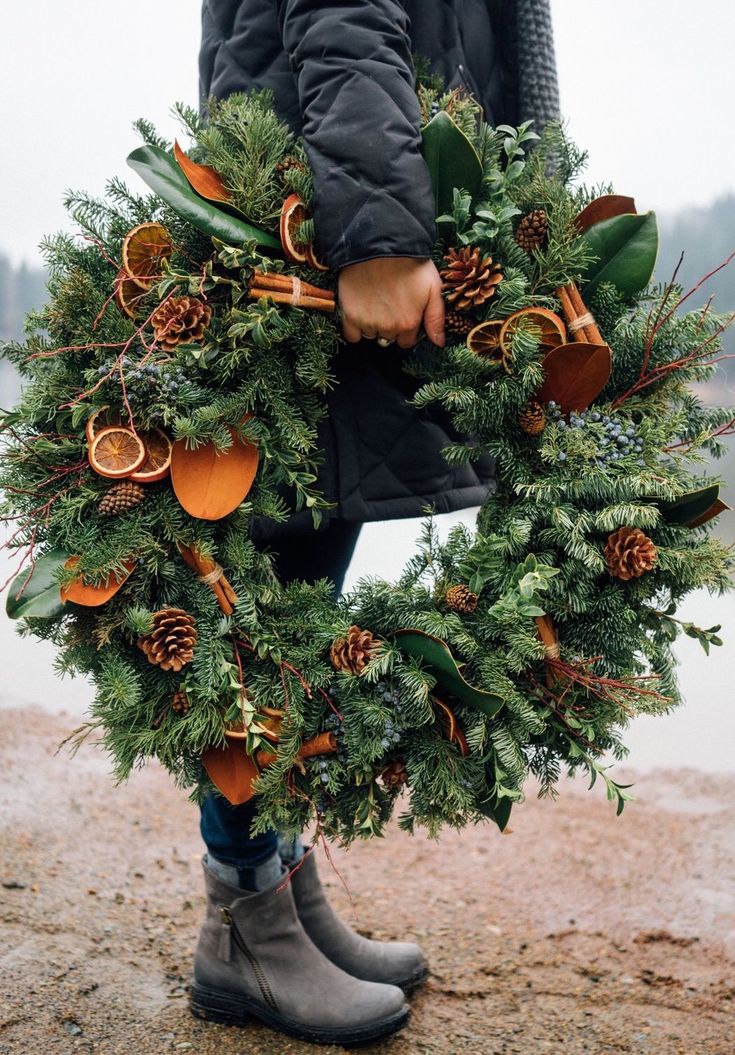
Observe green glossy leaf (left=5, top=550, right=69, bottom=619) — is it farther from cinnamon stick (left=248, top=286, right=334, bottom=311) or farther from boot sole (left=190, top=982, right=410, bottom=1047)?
boot sole (left=190, top=982, right=410, bottom=1047)

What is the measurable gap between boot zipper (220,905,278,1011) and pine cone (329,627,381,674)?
561 mm

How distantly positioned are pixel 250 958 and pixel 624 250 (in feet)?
4.17

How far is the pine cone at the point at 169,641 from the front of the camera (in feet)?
4.14

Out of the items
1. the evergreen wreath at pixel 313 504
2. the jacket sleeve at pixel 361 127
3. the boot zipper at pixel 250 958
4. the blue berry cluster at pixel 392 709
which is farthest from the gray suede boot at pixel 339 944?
the jacket sleeve at pixel 361 127


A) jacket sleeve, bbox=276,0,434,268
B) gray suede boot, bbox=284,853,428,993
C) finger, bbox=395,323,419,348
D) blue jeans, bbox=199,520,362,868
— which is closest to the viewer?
jacket sleeve, bbox=276,0,434,268

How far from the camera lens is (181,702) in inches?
50.5

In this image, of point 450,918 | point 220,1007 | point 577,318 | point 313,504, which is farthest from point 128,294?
point 450,918

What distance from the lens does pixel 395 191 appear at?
123 cm

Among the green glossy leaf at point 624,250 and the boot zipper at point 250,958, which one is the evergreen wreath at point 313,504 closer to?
the green glossy leaf at point 624,250

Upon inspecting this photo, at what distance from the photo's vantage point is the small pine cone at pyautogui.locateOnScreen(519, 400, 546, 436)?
1.35 meters

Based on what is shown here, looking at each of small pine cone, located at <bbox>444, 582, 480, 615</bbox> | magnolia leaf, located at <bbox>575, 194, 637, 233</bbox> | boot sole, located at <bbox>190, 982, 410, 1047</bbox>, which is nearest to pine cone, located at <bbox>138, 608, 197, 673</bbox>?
small pine cone, located at <bbox>444, 582, 480, 615</bbox>

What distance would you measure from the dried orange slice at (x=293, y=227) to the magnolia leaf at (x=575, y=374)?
369 millimetres

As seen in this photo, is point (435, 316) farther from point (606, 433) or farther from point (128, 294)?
point (128, 294)

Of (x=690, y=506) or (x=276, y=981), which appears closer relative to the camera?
(x=690, y=506)
